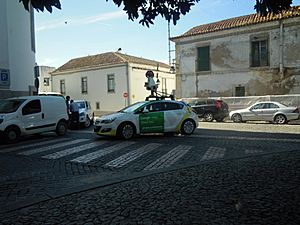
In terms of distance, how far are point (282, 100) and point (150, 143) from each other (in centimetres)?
1344

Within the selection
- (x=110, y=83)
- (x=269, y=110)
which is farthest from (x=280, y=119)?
(x=110, y=83)

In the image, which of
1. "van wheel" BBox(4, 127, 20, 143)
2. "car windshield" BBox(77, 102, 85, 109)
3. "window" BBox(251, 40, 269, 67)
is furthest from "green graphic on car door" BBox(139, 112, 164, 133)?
"window" BBox(251, 40, 269, 67)

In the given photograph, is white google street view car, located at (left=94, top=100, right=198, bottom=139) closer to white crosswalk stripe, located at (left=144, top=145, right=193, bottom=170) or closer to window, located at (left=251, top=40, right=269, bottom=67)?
white crosswalk stripe, located at (left=144, top=145, right=193, bottom=170)

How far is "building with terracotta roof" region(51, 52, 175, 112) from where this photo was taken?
34.7 m

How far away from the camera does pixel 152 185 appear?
5.77m

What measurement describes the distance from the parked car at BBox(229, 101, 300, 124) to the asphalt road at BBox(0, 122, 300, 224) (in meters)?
9.15

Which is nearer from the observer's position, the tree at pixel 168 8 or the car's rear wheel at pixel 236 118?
the tree at pixel 168 8

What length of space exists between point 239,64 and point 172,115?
1577 cm

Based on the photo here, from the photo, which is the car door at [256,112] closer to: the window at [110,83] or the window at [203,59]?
the window at [203,59]

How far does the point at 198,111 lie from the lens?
2250 cm

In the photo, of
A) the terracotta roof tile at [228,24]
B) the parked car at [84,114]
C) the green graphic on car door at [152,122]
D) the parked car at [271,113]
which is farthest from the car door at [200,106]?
the green graphic on car door at [152,122]

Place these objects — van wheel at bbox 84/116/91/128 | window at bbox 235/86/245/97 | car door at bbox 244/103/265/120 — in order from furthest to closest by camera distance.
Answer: window at bbox 235/86/245/97 → car door at bbox 244/103/265/120 → van wheel at bbox 84/116/91/128

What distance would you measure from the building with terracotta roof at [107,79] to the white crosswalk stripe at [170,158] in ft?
80.2

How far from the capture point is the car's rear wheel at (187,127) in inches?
526
